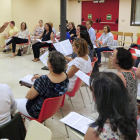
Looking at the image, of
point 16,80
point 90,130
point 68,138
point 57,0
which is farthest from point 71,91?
point 57,0

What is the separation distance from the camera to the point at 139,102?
2539mm

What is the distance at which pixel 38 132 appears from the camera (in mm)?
1502

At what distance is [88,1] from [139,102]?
391 inches

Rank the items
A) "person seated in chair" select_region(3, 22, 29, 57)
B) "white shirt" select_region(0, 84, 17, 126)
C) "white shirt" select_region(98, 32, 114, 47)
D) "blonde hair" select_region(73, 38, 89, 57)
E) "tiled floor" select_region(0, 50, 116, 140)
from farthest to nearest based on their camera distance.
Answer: "person seated in chair" select_region(3, 22, 29, 57) < "white shirt" select_region(98, 32, 114, 47) < "blonde hair" select_region(73, 38, 89, 57) < "tiled floor" select_region(0, 50, 116, 140) < "white shirt" select_region(0, 84, 17, 126)

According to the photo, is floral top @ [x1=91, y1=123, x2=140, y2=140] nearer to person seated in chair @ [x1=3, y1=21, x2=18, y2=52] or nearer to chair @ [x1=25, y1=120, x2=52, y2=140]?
chair @ [x1=25, y1=120, x2=52, y2=140]

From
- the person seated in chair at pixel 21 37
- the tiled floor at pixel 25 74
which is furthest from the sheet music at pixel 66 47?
the person seated in chair at pixel 21 37

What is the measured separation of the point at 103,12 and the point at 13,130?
34.5 ft

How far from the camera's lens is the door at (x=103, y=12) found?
11.0 m

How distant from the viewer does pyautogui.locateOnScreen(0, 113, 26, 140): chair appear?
1708mm

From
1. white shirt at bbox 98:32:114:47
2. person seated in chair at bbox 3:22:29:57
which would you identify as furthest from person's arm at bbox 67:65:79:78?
person seated in chair at bbox 3:22:29:57

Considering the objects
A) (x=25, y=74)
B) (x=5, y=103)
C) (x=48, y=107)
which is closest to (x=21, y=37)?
(x=25, y=74)

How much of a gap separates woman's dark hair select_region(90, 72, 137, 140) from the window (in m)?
8.96

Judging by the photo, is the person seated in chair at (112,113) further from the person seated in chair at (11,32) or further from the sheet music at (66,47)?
the person seated in chair at (11,32)

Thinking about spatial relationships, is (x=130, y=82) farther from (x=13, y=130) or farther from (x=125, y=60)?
(x=13, y=130)
